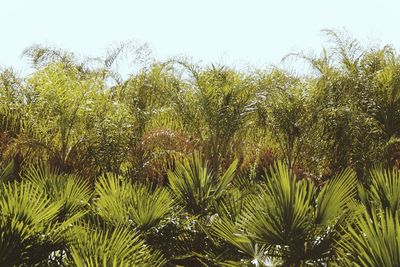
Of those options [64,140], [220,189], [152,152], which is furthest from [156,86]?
[220,189]

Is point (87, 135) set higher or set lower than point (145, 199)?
higher

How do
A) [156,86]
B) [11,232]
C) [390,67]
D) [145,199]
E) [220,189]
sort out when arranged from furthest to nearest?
[156,86] < [390,67] < [220,189] < [145,199] < [11,232]

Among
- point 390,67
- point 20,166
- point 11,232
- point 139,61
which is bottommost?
point 11,232

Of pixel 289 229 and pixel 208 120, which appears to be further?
pixel 208 120

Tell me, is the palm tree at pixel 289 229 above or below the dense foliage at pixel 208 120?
below

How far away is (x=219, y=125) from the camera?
438 inches

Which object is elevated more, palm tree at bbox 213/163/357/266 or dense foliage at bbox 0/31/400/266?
dense foliage at bbox 0/31/400/266

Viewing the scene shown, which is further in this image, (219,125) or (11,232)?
(219,125)

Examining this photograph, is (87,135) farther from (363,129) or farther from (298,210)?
(298,210)

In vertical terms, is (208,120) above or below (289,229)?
above

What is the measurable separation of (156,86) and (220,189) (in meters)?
6.44

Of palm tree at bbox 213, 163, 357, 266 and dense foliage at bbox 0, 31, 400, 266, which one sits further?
dense foliage at bbox 0, 31, 400, 266

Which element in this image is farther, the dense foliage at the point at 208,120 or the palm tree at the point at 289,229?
the dense foliage at the point at 208,120

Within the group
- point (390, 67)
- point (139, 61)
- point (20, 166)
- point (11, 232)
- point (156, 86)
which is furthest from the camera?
point (139, 61)
